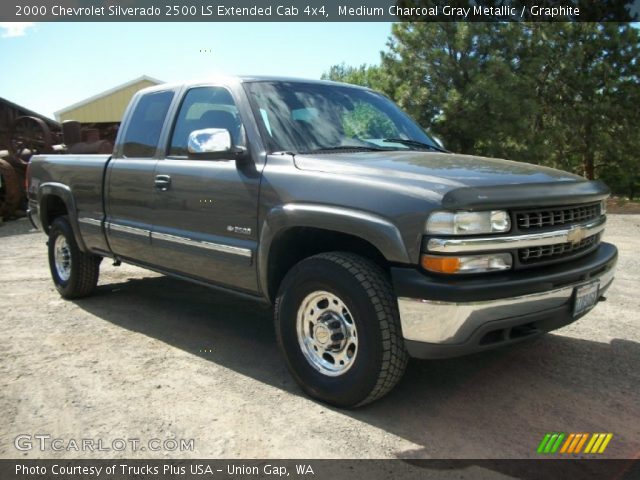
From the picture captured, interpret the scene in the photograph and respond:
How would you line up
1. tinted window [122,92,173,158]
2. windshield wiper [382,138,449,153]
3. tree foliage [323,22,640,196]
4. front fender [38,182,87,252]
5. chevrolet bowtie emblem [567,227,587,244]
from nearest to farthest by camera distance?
chevrolet bowtie emblem [567,227,587,244] < windshield wiper [382,138,449,153] < tinted window [122,92,173,158] < front fender [38,182,87,252] < tree foliage [323,22,640,196]

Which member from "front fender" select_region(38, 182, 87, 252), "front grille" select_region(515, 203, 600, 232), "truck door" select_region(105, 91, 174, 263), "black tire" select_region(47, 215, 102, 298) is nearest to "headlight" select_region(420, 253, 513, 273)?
"front grille" select_region(515, 203, 600, 232)

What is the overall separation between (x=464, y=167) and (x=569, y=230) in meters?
0.67

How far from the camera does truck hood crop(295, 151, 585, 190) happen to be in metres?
2.97

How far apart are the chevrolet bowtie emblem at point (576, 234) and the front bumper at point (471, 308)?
0.81ft

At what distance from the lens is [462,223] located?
109 inches

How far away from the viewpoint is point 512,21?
16531 mm

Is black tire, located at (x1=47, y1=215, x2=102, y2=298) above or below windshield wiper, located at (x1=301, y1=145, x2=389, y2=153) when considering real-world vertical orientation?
below

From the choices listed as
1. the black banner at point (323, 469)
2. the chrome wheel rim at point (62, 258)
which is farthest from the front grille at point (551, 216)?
the chrome wheel rim at point (62, 258)

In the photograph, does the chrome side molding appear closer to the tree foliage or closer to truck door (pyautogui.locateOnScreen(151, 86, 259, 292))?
truck door (pyautogui.locateOnScreen(151, 86, 259, 292))

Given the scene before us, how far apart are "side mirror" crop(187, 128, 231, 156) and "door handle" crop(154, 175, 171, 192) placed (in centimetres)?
64

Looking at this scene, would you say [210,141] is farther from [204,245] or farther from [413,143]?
[413,143]

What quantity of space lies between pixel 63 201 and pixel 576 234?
4.68 metres

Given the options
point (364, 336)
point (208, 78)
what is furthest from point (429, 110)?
point (364, 336)

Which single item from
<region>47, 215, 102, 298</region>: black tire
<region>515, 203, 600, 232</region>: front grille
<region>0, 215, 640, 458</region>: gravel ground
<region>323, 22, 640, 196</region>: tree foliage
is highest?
<region>323, 22, 640, 196</region>: tree foliage
